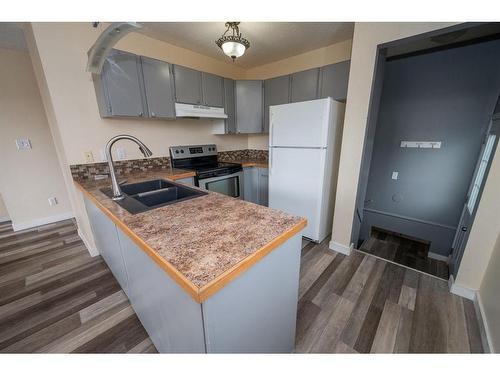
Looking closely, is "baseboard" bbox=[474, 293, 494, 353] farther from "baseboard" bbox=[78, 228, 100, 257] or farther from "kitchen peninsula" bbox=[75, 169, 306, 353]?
"baseboard" bbox=[78, 228, 100, 257]

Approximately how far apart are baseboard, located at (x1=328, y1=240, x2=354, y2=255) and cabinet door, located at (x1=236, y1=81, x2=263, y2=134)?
6.70 ft

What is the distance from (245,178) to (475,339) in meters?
2.70

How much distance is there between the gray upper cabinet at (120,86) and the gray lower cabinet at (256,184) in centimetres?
169

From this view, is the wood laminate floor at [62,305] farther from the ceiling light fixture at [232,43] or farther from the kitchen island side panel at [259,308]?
the ceiling light fixture at [232,43]

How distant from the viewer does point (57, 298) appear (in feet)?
5.56

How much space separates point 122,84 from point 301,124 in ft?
6.39

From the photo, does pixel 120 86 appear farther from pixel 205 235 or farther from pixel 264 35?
pixel 205 235

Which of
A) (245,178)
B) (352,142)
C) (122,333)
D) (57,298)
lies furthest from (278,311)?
(245,178)

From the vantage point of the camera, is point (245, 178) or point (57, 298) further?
point (245, 178)

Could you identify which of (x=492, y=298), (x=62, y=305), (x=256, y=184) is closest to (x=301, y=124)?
(x=256, y=184)

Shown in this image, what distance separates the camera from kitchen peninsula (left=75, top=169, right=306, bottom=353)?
654mm

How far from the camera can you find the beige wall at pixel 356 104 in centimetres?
163

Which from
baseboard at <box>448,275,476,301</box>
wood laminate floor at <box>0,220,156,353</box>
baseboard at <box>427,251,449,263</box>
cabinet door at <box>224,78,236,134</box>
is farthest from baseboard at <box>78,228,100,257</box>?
baseboard at <box>427,251,449,263</box>
